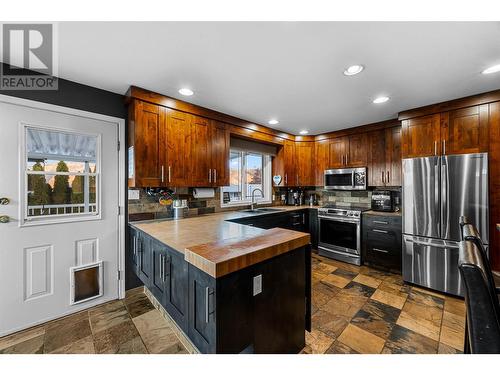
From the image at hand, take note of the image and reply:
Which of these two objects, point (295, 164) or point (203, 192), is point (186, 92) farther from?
point (295, 164)

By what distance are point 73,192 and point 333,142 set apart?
13.2 ft

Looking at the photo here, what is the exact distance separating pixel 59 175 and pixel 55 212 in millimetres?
367

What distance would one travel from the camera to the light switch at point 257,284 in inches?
47.8

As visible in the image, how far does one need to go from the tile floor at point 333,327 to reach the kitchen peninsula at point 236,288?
1.41ft

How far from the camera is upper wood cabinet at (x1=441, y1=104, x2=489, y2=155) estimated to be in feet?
7.57

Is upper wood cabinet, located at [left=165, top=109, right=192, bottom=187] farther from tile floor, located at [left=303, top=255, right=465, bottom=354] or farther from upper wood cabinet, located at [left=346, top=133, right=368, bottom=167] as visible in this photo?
upper wood cabinet, located at [left=346, top=133, right=368, bottom=167]

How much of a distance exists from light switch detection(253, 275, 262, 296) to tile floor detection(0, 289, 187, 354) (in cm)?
97

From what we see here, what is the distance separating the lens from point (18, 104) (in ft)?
5.94

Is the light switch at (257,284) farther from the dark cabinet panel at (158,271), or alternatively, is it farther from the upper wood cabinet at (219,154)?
the upper wood cabinet at (219,154)

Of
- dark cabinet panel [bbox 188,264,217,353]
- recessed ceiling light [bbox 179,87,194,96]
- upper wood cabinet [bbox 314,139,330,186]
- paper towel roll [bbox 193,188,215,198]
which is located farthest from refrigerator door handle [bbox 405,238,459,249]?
recessed ceiling light [bbox 179,87,194,96]

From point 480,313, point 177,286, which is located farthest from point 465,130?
point 177,286

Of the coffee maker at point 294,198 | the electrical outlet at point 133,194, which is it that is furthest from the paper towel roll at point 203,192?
the coffee maker at point 294,198
